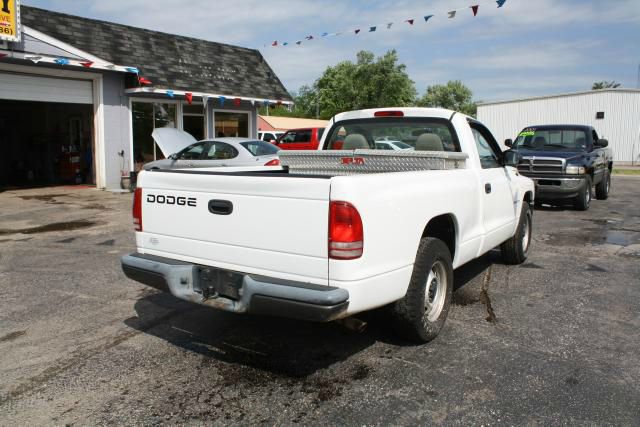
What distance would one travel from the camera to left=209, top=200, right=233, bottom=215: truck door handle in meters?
3.53

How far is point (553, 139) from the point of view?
12656mm

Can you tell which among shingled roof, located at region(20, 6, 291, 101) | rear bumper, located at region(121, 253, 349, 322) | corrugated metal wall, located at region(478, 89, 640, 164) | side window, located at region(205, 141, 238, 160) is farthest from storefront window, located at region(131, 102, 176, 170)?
corrugated metal wall, located at region(478, 89, 640, 164)

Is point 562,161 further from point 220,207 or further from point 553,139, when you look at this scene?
point 220,207

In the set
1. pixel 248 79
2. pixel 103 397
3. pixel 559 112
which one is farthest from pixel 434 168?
pixel 559 112

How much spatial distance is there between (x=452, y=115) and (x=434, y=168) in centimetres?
Result: 90

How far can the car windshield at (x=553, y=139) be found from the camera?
12398 millimetres

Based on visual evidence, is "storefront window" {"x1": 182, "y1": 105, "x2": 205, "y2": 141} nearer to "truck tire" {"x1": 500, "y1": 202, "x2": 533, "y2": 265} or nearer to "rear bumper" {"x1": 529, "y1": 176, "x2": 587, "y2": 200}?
"rear bumper" {"x1": 529, "y1": 176, "x2": 587, "y2": 200}

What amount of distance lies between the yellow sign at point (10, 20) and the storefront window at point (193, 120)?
592 cm

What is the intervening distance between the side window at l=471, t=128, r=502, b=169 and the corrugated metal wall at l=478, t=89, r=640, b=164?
3240 centimetres

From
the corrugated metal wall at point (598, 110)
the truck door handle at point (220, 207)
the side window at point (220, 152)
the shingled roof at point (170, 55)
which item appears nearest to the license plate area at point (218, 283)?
the truck door handle at point (220, 207)

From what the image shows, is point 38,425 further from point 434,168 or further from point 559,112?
point 559,112

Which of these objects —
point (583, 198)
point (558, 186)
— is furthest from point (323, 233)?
point (583, 198)

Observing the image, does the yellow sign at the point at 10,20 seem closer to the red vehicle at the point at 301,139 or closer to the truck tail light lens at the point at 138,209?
the red vehicle at the point at 301,139

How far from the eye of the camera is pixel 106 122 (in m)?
15.9
